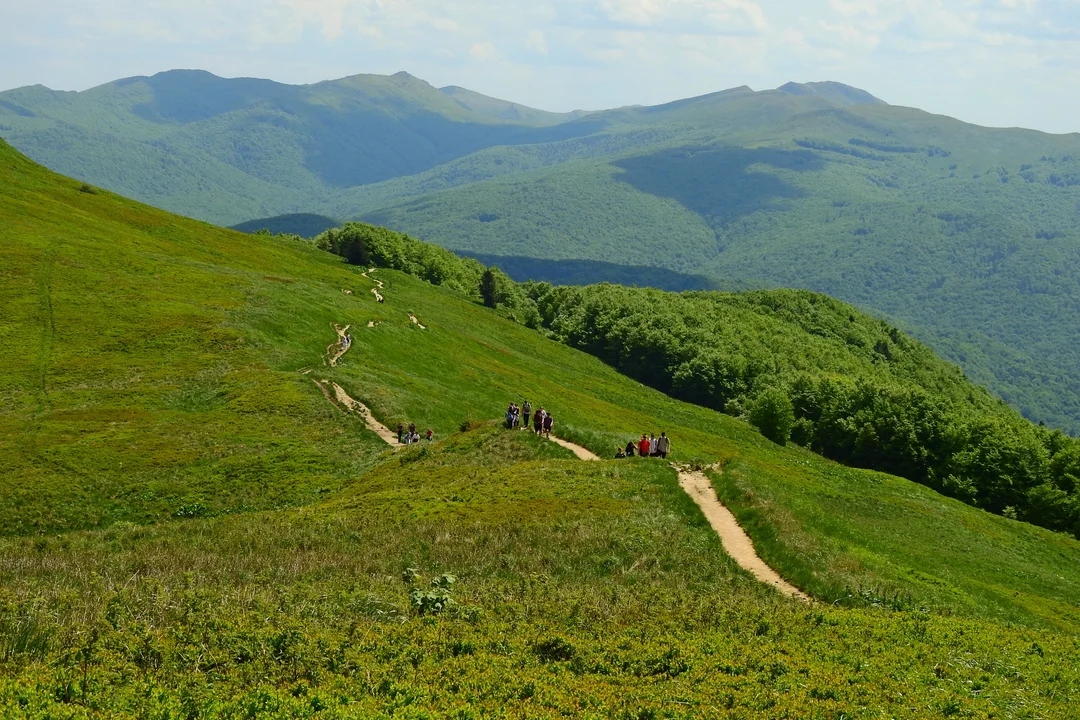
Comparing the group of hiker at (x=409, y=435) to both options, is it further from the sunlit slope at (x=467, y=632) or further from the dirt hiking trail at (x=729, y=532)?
the sunlit slope at (x=467, y=632)

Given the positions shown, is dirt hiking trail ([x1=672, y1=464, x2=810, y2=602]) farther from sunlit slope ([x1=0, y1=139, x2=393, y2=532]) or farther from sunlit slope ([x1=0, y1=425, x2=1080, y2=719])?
sunlit slope ([x1=0, y1=139, x2=393, y2=532])

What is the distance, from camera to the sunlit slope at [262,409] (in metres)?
37.8

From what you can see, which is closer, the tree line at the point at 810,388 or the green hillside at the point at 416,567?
the green hillside at the point at 416,567

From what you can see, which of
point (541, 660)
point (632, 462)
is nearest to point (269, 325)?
point (632, 462)

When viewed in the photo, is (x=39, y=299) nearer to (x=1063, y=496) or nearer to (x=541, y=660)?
(x=541, y=660)

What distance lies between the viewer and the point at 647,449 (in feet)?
143

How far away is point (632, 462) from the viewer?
3925 centimetres

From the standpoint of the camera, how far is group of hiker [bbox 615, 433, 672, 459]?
4262 cm

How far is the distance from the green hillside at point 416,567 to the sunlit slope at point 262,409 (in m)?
0.28

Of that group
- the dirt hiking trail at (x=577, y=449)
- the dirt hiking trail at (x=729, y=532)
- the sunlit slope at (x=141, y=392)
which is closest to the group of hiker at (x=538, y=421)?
the dirt hiking trail at (x=577, y=449)

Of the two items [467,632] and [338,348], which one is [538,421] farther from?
[338,348]

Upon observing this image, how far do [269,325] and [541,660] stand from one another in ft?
202

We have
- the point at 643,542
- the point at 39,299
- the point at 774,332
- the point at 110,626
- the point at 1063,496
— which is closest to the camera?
the point at 110,626

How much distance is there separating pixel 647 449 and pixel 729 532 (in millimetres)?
13135
